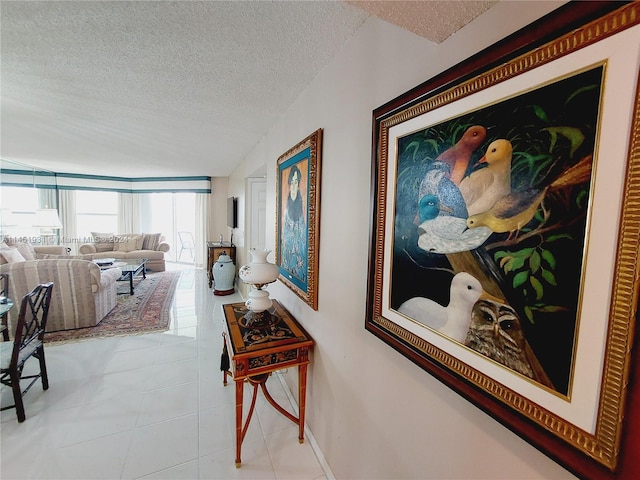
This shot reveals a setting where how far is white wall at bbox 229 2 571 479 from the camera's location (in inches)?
27.7

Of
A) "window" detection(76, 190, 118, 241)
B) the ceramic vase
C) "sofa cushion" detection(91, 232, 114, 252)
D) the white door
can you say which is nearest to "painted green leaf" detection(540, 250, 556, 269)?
the white door

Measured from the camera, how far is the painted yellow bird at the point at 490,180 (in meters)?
0.61

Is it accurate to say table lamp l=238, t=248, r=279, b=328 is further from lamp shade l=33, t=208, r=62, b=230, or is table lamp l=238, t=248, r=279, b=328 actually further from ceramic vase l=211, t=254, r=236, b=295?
lamp shade l=33, t=208, r=62, b=230

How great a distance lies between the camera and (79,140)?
3395 mm

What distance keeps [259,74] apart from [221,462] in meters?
2.35

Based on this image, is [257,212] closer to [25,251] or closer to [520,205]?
[520,205]

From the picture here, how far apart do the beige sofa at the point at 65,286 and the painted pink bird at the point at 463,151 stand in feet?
13.0

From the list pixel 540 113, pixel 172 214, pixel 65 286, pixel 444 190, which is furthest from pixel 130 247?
pixel 540 113

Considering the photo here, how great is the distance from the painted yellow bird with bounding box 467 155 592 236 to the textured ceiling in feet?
1.60

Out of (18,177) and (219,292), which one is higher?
(18,177)

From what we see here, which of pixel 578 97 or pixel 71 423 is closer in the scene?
pixel 578 97

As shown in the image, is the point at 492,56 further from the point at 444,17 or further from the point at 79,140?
the point at 79,140

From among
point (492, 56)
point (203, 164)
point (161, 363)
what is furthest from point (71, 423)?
point (203, 164)

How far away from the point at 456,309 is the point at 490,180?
346 millimetres
